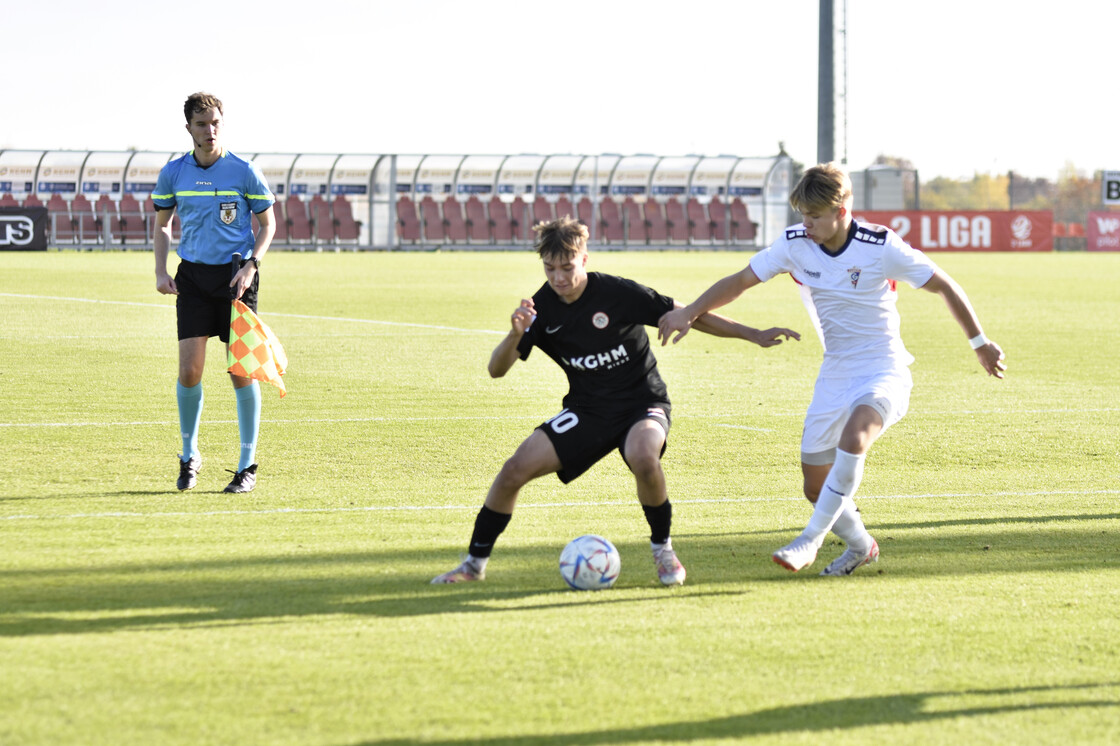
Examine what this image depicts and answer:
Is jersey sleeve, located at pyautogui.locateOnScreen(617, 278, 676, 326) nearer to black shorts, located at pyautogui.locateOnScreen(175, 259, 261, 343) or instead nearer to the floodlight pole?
black shorts, located at pyautogui.locateOnScreen(175, 259, 261, 343)

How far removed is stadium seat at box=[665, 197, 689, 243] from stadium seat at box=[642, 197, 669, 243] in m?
0.22

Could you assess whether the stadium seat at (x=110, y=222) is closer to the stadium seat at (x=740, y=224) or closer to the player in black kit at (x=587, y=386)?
the stadium seat at (x=740, y=224)

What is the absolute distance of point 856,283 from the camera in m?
5.36

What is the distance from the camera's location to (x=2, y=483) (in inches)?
276

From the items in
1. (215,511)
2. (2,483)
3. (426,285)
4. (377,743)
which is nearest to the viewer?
(377,743)

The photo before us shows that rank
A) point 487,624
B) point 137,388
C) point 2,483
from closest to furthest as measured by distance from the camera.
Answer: point 487,624 < point 2,483 < point 137,388

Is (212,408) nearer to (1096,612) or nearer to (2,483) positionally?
(2,483)

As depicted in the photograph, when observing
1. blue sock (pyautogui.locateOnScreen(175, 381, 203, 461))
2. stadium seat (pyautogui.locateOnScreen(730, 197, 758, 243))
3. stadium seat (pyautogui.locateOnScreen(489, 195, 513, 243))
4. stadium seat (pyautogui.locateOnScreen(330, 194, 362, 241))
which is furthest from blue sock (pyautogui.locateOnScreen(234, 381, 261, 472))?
stadium seat (pyautogui.locateOnScreen(730, 197, 758, 243))

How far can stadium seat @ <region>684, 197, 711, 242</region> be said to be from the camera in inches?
1944

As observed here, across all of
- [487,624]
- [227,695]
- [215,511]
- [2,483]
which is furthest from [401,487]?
[227,695]

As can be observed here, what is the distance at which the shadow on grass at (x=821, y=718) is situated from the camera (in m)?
3.38

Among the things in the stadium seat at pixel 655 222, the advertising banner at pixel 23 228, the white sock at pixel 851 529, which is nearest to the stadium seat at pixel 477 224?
the stadium seat at pixel 655 222

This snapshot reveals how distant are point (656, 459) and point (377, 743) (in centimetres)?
197

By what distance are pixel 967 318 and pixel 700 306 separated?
103 cm
